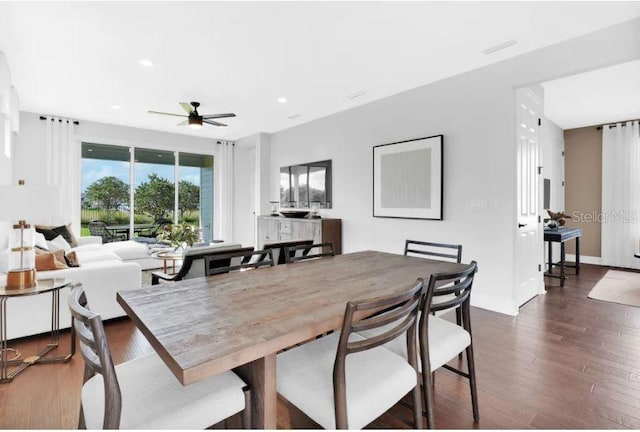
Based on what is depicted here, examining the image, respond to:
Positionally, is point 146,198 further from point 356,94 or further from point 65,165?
point 356,94

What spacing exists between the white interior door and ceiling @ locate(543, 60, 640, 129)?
54 centimetres

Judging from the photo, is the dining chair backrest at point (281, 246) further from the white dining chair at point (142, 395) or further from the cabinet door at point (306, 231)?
the white dining chair at point (142, 395)

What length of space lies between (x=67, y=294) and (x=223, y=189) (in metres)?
4.68

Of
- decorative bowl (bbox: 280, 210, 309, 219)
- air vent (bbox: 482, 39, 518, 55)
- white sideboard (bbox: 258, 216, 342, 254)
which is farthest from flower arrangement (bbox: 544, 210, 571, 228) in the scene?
decorative bowl (bbox: 280, 210, 309, 219)

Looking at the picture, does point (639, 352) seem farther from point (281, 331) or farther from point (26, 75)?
point (26, 75)

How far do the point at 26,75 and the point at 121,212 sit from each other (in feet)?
10.1

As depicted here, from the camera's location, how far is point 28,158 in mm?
5344

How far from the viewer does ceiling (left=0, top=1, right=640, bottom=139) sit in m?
2.50

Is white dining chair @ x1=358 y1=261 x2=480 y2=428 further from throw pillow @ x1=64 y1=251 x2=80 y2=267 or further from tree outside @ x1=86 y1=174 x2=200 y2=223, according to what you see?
tree outside @ x1=86 y1=174 x2=200 y2=223

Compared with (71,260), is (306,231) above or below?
above

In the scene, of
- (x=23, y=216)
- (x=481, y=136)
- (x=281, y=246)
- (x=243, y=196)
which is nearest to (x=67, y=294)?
(x=23, y=216)

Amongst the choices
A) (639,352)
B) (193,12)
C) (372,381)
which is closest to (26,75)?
(193,12)

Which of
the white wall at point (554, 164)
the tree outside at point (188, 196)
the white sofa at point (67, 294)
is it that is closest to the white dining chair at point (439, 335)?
A: the white sofa at point (67, 294)

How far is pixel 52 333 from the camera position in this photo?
2732 millimetres
